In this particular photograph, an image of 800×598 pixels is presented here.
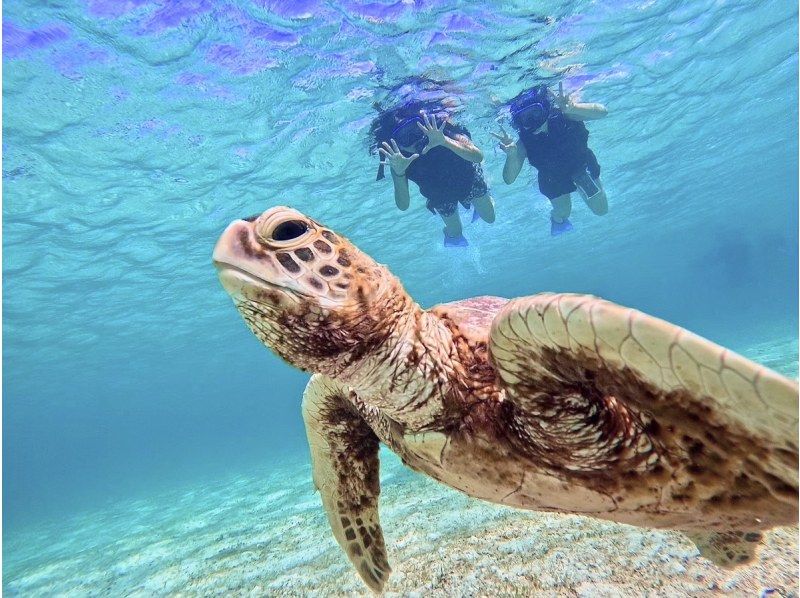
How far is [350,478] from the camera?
2902 millimetres

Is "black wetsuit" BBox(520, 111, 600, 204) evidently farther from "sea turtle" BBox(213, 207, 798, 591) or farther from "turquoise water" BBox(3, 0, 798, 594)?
"sea turtle" BBox(213, 207, 798, 591)

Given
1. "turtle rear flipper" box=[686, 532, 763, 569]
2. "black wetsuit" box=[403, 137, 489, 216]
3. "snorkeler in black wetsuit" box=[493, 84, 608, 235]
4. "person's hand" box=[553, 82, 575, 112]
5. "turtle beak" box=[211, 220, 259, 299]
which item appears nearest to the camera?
"turtle beak" box=[211, 220, 259, 299]

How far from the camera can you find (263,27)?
7539mm

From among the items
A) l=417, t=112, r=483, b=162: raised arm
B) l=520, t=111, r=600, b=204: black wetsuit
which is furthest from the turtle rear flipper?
l=520, t=111, r=600, b=204: black wetsuit

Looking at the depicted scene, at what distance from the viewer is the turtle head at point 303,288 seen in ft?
4.88

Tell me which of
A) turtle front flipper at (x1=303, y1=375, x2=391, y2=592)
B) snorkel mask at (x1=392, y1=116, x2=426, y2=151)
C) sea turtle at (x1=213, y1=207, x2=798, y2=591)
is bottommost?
turtle front flipper at (x1=303, y1=375, x2=391, y2=592)

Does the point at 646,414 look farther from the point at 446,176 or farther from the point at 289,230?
the point at 446,176

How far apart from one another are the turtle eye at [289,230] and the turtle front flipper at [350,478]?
137 cm

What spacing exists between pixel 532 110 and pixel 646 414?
10474 millimetres

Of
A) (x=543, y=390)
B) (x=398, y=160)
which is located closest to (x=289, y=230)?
(x=543, y=390)

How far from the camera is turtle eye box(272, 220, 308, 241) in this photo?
5.08 feet

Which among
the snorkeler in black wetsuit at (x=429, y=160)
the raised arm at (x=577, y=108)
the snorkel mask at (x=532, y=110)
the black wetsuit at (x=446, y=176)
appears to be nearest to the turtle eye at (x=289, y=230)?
the snorkeler in black wetsuit at (x=429, y=160)

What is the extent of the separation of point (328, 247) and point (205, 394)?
263 feet

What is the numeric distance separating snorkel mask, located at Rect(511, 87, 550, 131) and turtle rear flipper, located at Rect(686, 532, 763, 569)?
960 cm
